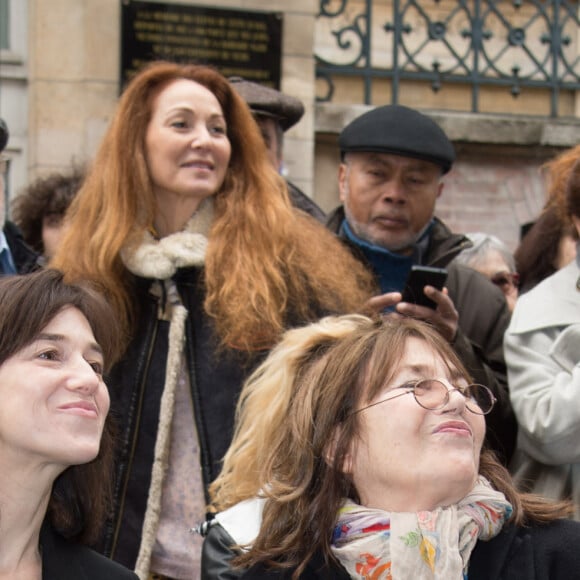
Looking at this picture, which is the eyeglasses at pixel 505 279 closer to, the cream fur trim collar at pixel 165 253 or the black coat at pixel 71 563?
the cream fur trim collar at pixel 165 253

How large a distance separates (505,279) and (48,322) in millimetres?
2689

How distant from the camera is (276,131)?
4.59 m

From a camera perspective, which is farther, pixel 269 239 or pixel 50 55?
pixel 50 55

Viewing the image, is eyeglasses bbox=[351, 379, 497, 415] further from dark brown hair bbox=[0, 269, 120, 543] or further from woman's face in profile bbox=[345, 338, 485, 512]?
dark brown hair bbox=[0, 269, 120, 543]

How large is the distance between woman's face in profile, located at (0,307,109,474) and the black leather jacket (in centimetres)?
75

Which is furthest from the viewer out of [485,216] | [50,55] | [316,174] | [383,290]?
[485,216]

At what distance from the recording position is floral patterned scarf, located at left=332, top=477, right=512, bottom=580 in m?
2.30

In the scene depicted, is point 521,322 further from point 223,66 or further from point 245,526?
point 223,66

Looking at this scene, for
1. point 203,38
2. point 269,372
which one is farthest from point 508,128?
point 269,372

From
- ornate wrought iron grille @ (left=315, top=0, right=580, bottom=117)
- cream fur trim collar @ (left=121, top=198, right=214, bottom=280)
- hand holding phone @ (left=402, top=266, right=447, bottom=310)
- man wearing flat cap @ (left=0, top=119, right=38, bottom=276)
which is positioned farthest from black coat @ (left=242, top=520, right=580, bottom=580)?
ornate wrought iron grille @ (left=315, top=0, right=580, bottom=117)

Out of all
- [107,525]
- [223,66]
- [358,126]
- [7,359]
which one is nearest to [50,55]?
[223,66]

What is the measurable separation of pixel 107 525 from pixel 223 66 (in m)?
4.09

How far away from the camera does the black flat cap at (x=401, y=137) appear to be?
12.0 ft

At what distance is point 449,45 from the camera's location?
8594 mm
